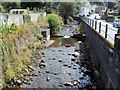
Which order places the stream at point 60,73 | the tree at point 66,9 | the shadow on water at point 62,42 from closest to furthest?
1. the stream at point 60,73
2. the shadow on water at point 62,42
3. the tree at point 66,9

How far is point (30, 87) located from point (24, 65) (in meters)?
2.90

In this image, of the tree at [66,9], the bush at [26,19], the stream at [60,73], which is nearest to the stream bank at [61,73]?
the stream at [60,73]

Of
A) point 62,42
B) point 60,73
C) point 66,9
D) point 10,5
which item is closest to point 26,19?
point 62,42

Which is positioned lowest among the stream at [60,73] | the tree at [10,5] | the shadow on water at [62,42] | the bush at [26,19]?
the shadow on water at [62,42]

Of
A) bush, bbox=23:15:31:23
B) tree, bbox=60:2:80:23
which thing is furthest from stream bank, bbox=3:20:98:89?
tree, bbox=60:2:80:23

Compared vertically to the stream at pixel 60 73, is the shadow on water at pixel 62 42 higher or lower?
lower

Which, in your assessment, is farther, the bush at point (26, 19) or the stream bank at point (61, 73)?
the bush at point (26, 19)

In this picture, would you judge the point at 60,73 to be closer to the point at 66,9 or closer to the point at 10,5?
the point at 66,9

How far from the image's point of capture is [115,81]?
702cm

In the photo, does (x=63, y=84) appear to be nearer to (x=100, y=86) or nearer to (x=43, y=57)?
(x=100, y=86)

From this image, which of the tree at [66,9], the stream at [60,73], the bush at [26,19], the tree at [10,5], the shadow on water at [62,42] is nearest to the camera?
the stream at [60,73]

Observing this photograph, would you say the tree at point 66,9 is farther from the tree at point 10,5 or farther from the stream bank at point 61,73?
the stream bank at point 61,73

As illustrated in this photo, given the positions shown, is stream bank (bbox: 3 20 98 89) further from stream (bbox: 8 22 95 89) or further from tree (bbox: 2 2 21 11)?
tree (bbox: 2 2 21 11)

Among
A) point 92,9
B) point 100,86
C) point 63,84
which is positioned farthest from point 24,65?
point 92,9
